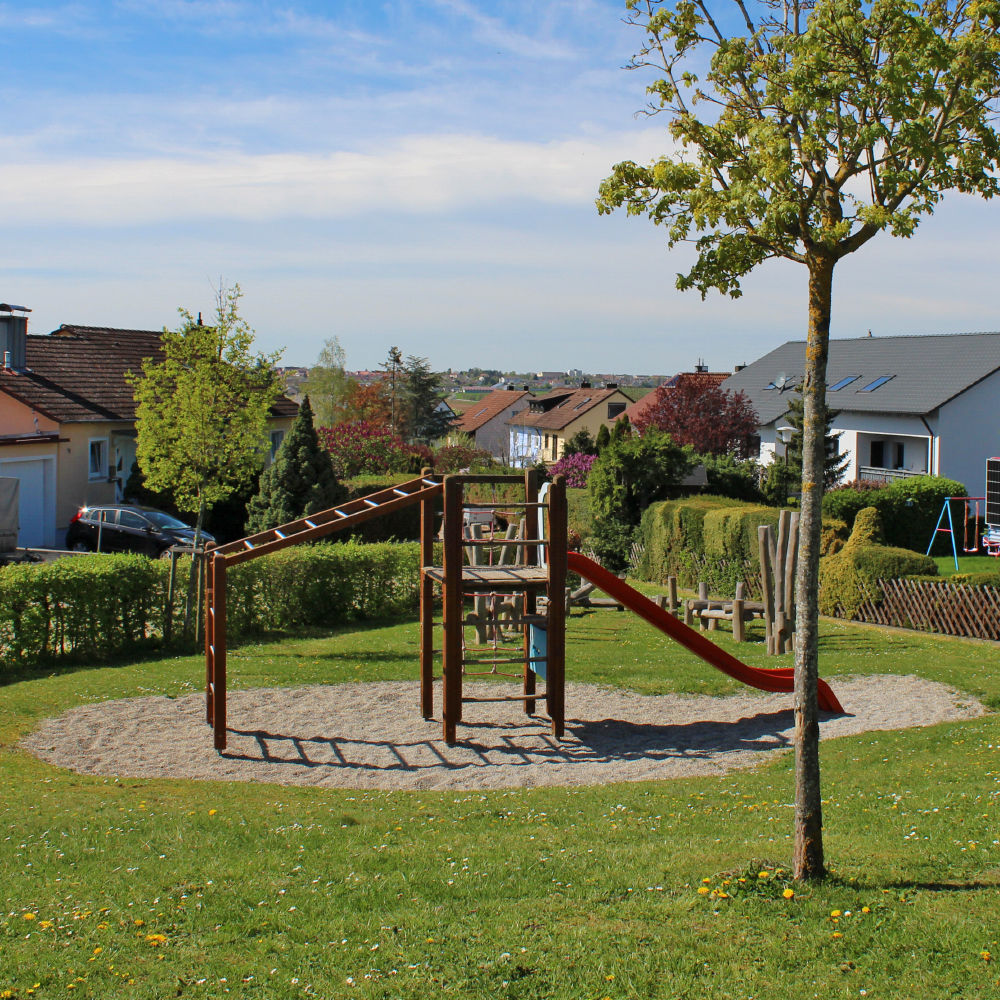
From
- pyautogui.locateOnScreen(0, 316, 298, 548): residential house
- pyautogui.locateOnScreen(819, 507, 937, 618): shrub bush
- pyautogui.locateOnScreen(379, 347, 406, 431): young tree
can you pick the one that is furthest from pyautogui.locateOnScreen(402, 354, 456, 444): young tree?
pyautogui.locateOnScreen(819, 507, 937, 618): shrub bush

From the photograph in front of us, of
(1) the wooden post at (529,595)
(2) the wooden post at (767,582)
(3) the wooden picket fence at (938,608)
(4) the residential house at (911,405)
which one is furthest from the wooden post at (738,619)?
(4) the residential house at (911,405)

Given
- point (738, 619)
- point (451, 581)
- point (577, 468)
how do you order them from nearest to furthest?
1. point (451, 581)
2. point (738, 619)
3. point (577, 468)

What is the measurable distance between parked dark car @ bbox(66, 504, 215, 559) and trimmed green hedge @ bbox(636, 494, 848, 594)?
12970 mm

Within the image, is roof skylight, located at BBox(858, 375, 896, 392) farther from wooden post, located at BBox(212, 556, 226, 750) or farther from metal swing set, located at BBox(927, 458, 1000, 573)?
wooden post, located at BBox(212, 556, 226, 750)

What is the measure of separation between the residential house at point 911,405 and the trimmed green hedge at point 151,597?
902 inches

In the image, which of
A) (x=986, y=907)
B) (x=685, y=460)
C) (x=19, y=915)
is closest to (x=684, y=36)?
(x=986, y=907)

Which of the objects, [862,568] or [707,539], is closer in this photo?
[862,568]

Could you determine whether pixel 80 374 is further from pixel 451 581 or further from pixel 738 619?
pixel 451 581

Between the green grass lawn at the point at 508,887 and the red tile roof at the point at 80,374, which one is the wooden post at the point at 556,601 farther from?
the red tile roof at the point at 80,374

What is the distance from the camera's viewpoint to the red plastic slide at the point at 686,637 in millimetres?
12477

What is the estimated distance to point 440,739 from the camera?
11.6m

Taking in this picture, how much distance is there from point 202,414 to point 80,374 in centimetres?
1260

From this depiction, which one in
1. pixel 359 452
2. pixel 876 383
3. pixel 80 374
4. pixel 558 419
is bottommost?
pixel 359 452

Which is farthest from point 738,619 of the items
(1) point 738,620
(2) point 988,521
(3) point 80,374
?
(3) point 80,374
